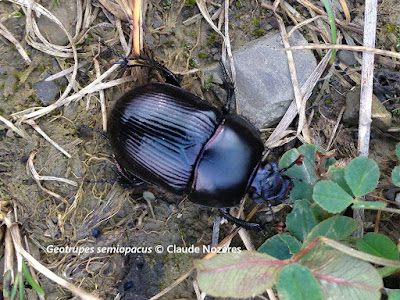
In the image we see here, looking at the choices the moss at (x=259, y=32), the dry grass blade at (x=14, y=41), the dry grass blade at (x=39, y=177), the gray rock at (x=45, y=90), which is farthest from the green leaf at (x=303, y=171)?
the dry grass blade at (x=14, y=41)

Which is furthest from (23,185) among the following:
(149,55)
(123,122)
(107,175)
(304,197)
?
(304,197)

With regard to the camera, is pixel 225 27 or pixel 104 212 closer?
pixel 104 212

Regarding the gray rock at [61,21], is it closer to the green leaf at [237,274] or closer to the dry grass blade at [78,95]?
the dry grass blade at [78,95]

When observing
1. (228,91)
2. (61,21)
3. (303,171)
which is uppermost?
(61,21)

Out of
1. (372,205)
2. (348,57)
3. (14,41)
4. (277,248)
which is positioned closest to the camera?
(372,205)

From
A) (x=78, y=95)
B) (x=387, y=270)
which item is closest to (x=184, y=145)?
(x=78, y=95)

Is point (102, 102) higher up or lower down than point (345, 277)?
higher up

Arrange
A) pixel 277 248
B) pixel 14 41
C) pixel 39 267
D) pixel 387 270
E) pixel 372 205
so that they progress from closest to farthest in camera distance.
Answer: pixel 372 205 → pixel 387 270 → pixel 277 248 → pixel 39 267 → pixel 14 41

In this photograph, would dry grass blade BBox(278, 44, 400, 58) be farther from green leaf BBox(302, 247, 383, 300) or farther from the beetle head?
green leaf BBox(302, 247, 383, 300)

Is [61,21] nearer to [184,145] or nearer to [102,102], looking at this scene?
[102,102]

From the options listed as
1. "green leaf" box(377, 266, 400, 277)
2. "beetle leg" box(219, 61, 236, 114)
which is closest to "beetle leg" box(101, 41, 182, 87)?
"beetle leg" box(219, 61, 236, 114)
